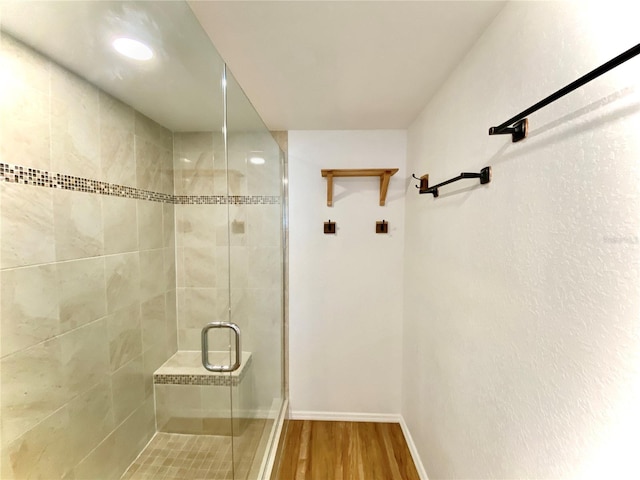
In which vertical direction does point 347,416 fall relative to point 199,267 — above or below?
below

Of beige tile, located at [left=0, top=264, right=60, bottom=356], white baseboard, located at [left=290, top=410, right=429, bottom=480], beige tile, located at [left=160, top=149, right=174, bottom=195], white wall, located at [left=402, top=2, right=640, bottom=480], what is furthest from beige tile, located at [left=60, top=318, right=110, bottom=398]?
white wall, located at [left=402, top=2, right=640, bottom=480]

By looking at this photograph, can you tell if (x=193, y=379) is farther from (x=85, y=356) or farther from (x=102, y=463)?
Result: (x=85, y=356)

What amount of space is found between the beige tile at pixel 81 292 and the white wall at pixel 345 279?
4.14ft

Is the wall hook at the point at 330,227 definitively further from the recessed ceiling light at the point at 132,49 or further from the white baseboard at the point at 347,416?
the white baseboard at the point at 347,416

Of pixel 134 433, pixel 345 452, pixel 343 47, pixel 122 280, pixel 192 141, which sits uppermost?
pixel 343 47

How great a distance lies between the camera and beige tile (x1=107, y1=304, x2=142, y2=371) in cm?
148

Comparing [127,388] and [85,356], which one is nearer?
[85,356]

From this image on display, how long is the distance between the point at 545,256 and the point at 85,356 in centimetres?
202

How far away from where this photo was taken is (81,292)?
4.17 ft

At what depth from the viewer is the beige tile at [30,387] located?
1.00 m

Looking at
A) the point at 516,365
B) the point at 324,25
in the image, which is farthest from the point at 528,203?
the point at 324,25

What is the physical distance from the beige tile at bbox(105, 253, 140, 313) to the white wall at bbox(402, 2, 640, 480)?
1.87 m

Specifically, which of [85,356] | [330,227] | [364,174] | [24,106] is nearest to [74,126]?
[24,106]

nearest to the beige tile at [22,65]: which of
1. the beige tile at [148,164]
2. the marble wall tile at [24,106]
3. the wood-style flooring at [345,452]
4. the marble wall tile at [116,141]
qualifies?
the marble wall tile at [24,106]
